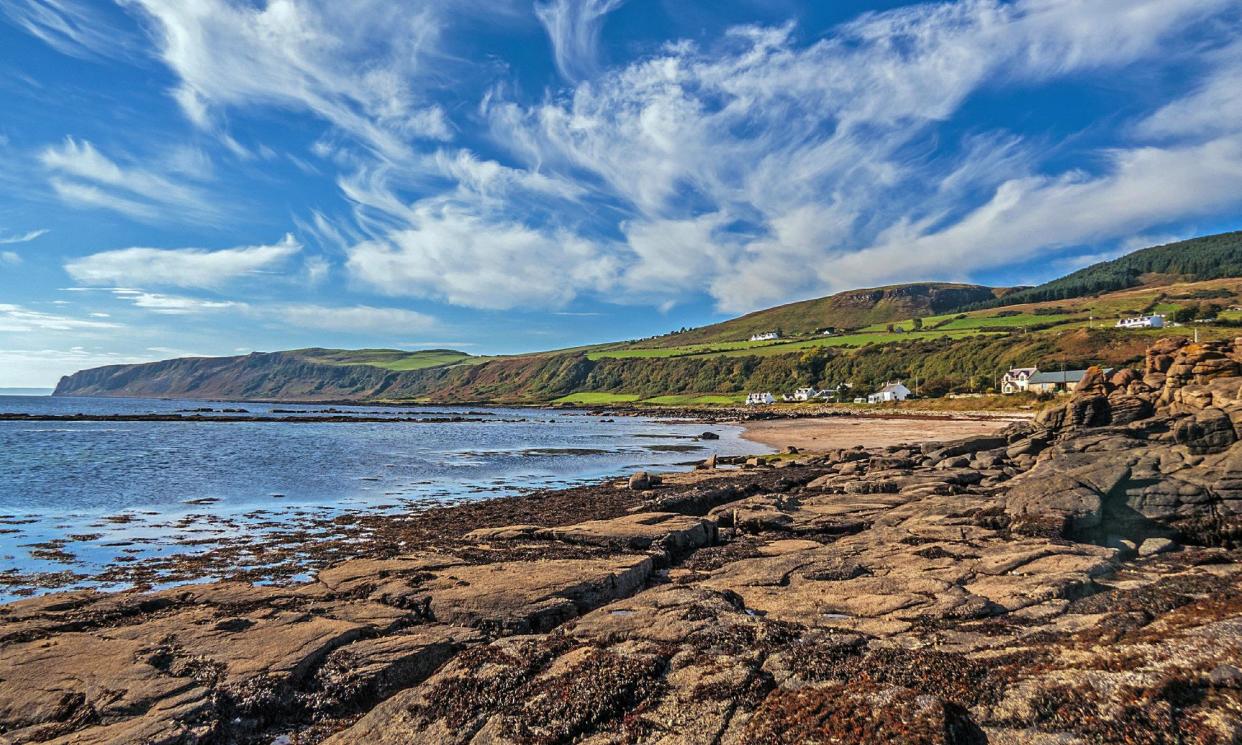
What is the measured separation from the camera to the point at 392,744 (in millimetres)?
7754

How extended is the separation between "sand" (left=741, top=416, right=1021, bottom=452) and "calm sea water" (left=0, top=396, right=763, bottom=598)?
218 inches

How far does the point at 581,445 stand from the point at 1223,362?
51713mm

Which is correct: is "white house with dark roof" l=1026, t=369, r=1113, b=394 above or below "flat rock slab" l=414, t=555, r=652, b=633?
above

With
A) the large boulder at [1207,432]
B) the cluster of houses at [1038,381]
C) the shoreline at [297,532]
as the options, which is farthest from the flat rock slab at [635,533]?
the cluster of houses at [1038,381]

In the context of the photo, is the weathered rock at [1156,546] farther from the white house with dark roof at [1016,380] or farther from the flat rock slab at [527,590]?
the white house with dark roof at [1016,380]

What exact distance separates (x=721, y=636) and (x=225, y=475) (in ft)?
138

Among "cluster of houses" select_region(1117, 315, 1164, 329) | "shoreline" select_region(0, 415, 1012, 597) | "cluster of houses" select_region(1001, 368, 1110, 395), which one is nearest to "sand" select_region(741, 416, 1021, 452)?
"shoreline" select_region(0, 415, 1012, 597)

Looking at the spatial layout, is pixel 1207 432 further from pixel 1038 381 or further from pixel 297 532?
pixel 1038 381

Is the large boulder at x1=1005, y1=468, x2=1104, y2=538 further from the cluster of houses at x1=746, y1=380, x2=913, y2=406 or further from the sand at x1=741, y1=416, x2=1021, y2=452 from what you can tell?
the cluster of houses at x1=746, y1=380, x2=913, y2=406

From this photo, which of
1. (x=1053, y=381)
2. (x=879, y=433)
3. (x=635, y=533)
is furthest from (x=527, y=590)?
(x=1053, y=381)

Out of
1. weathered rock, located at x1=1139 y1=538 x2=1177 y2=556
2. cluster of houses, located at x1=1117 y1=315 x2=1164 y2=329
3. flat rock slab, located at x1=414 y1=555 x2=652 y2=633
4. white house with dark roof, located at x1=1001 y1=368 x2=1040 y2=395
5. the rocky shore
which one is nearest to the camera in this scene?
the rocky shore

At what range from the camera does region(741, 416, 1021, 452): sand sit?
5797 cm

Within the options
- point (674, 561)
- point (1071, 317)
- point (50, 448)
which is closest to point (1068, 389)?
point (1071, 317)

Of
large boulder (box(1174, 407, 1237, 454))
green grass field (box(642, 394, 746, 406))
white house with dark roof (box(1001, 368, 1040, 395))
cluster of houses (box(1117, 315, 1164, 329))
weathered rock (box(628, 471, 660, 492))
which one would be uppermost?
cluster of houses (box(1117, 315, 1164, 329))
